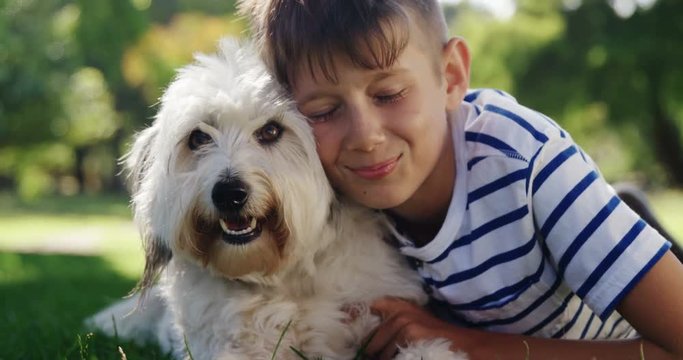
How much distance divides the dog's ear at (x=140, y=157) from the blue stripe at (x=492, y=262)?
3.75 ft

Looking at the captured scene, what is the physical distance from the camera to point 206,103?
273cm

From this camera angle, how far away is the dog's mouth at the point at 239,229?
2598mm

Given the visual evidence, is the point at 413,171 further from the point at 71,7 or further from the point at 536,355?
the point at 71,7

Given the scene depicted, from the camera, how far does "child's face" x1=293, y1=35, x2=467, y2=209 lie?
2.74 m

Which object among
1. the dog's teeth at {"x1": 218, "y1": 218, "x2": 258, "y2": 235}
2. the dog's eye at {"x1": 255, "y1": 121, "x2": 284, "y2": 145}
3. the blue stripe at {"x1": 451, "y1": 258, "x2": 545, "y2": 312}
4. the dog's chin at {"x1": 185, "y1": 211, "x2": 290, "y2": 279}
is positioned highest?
the dog's eye at {"x1": 255, "y1": 121, "x2": 284, "y2": 145}

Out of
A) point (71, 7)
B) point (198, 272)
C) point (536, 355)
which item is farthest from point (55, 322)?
point (71, 7)

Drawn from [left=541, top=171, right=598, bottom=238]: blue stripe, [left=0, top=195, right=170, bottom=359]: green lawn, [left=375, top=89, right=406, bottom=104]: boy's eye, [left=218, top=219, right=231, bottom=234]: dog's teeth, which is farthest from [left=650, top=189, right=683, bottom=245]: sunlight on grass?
[left=218, top=219, right=231, bottom=234]: dog's teeth

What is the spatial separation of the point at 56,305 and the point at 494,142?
3.75 meters

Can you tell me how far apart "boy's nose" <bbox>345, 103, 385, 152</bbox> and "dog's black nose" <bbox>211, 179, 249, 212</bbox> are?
1.36ft

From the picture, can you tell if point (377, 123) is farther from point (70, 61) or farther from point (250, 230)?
point (70, 61)

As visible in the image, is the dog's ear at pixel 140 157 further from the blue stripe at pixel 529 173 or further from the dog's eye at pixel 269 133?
the blue stripe at pixel 529 173

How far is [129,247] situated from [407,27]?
41.1 ft

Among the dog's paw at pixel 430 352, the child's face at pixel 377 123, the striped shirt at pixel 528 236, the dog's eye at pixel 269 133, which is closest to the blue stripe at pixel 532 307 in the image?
the striped shirt at pixel 528 236

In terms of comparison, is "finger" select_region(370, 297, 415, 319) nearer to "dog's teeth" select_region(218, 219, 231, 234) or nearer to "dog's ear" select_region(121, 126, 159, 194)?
"dog's teeth" select_region(218, 219, 231, 234)
